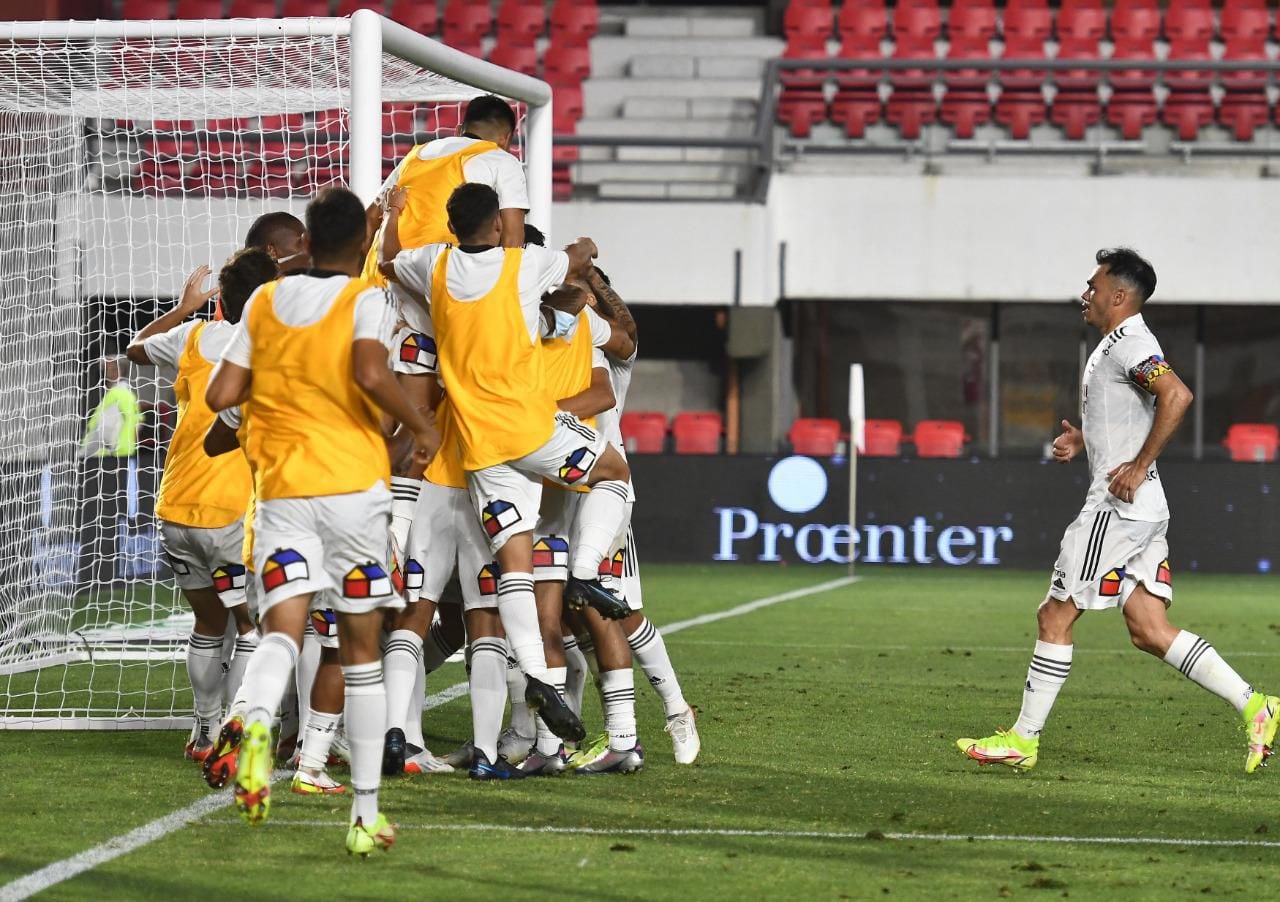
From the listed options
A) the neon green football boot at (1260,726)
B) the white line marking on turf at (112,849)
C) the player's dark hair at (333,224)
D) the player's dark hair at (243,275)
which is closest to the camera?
the white line marking on turf at (112,849)

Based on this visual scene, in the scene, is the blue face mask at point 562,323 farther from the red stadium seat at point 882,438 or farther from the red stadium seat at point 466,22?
the red stadium seat at point 466,22

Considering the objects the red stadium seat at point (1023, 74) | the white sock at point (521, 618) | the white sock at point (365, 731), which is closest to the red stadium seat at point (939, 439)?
the red stadium seat at point (1023, 74)

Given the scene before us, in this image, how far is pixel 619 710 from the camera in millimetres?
6895

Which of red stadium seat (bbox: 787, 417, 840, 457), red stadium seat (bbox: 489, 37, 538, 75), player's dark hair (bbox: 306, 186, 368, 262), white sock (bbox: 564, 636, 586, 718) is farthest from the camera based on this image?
red stadium seat (bbox: 489, 37, 538, 75)

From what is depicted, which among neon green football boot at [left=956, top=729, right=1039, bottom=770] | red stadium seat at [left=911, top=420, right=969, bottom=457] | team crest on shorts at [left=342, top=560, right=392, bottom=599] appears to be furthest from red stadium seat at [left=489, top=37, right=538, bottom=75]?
team crest on shorts at [left=342, top=560, right=392, bottom=599]

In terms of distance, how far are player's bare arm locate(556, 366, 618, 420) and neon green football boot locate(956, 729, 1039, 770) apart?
185 centimetres

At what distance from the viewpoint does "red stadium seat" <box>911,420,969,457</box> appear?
21.8 m

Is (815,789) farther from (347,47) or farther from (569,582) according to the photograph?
(347,47)

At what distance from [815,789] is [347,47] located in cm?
408

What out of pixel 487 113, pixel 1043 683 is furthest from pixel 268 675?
pixel 1043 683

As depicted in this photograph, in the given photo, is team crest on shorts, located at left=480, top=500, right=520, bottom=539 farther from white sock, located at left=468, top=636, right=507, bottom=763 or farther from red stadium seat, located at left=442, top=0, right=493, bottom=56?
red stadium seat, located at left=442, top=0, right=493, bottom=56

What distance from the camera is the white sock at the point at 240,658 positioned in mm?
7230

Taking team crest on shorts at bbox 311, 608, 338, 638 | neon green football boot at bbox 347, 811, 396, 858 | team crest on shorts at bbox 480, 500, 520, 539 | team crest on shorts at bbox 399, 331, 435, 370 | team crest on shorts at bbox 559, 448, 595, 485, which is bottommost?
neon green football boot at bbox 347, 811, 396, 858

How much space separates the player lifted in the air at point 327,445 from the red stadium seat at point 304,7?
1988 cm
